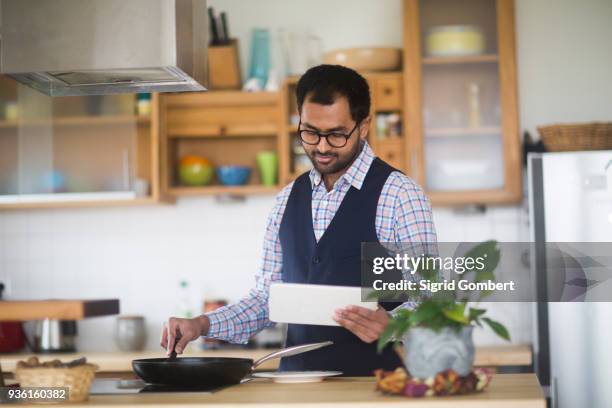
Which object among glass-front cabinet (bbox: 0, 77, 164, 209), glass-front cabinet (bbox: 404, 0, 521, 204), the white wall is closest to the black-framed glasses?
glass-front cabinet (bbox: 404, 0, 521, 204)

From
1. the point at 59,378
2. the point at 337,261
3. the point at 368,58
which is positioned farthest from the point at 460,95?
the point at 59,378

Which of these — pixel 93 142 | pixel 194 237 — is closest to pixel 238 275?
pixel 194 237

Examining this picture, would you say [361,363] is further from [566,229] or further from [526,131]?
[526,131]

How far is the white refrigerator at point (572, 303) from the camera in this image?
377 cm

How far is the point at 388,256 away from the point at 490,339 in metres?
2.13

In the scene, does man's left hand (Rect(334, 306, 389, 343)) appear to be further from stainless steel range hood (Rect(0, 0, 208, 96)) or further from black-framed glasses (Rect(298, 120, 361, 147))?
stainless steel range hood (Rect(0, 0, 208, 96))

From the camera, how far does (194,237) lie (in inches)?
189

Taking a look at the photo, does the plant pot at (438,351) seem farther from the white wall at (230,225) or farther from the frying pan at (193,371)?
the white wall at (230,225)

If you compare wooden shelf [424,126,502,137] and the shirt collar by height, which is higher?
wooden shelf [424,126,502,137]

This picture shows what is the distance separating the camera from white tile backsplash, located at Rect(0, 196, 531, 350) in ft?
15.6

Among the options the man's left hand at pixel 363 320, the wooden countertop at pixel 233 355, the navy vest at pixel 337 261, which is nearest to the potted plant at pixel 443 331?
the man's left hand at pixel 363 320

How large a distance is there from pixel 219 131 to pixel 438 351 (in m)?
2.94

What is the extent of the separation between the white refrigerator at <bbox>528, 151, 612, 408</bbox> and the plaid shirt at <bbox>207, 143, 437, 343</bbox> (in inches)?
60.0

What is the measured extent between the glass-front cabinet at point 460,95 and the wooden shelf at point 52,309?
5.35 ft
